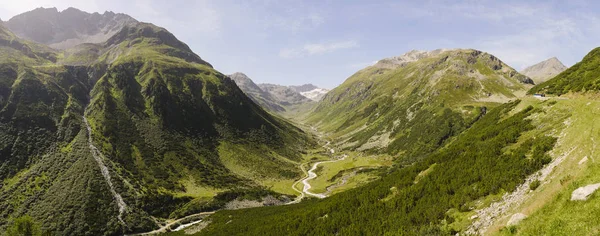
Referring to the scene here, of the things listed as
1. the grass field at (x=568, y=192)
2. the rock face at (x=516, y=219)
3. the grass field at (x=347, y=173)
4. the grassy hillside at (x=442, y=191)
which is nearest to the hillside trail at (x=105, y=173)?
the grassy hillside at (x=442, y=191)

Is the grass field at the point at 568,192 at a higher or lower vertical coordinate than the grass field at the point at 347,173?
higher

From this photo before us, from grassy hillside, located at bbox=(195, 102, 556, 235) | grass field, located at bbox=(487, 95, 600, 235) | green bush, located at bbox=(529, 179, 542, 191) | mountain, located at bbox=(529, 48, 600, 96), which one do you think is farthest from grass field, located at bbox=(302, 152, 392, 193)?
green bush, located at bbox=(529, 179, 542, 191)

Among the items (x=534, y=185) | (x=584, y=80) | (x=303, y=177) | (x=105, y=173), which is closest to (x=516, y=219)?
(x=534, y=185)

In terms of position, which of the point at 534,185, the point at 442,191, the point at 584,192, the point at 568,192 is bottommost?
the point at 442,191

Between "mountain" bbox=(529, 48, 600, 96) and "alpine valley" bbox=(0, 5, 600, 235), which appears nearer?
"alpine valley" bbox=(0, 5, 600, 235)

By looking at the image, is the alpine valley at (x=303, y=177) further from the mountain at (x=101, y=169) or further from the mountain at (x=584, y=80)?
the mountain at (x=101, y=169)

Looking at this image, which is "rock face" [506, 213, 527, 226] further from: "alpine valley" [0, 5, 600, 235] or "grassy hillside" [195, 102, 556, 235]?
"grassy hillside" [195, 102, 556, 235]

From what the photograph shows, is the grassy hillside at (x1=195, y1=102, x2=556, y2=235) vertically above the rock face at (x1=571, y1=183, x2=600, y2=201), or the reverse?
the rock face at (x1=571, y1=183, x2=600, y2=201)

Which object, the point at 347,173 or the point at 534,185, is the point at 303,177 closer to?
the point at 347,173

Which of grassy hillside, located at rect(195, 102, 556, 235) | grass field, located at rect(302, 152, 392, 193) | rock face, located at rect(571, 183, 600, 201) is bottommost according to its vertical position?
grass field, located at rect(302, 152, 392, 193)
